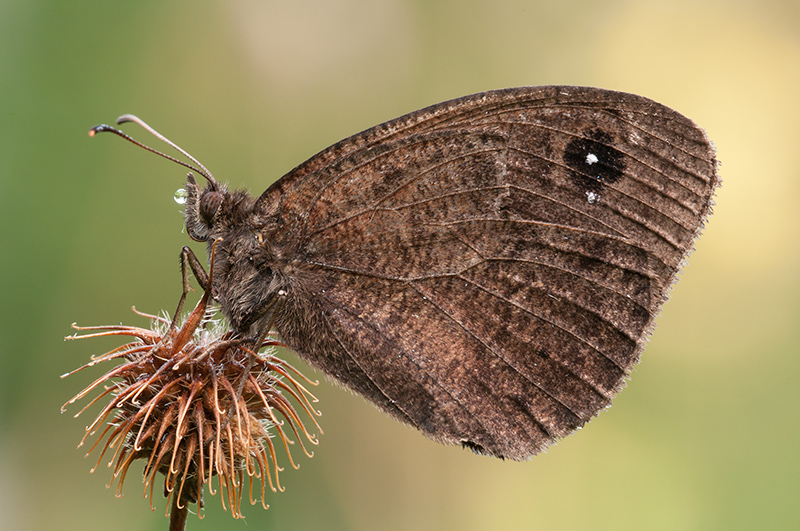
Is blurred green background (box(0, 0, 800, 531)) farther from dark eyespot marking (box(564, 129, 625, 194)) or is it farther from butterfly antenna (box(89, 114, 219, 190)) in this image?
dark eyespot marking (box(564, 129, 625, 194))

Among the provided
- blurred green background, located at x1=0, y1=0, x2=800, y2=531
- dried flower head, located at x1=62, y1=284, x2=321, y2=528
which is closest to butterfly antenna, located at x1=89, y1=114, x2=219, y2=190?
dried flower head, located at x1=62, y1=284, x2=321, y2=528

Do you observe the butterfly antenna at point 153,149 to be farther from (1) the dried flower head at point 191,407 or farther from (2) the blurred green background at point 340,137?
(2) the blurred green background at point 340,137

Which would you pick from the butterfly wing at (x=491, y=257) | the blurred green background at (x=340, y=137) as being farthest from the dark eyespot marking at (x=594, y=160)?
the blurred green background at (x=340, y=137)

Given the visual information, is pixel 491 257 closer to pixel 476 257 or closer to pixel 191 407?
pixel 476 257

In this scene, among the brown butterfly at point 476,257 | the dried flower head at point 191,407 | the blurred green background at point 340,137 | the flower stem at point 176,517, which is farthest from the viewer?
the blurred green background at point 340,137

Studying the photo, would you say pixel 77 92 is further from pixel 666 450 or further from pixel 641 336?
pixel 666 450

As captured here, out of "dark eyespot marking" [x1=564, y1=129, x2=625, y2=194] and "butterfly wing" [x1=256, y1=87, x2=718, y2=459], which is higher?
"dark eyespot marking" [x1=564, y1=129, x2=625, y2=194]

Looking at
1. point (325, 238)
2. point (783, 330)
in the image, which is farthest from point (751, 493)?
point (325, 238)
